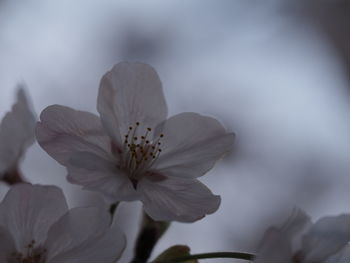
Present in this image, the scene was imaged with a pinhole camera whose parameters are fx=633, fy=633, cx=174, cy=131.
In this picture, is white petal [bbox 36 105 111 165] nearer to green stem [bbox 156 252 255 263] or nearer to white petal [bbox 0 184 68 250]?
white petal [bbox 0 184 68 250]

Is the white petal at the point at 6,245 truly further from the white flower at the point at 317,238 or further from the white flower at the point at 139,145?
the white flower at the point at 317,238

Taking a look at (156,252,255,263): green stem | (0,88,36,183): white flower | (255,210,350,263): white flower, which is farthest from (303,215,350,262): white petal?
(0,88,36,183): white flower

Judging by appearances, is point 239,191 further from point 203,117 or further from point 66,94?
point 203,117

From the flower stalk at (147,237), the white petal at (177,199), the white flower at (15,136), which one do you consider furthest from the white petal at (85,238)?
the white flower at (15,136)

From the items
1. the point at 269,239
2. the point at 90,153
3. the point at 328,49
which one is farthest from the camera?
the point at 328,49

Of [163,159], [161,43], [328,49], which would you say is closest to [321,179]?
[328,49]

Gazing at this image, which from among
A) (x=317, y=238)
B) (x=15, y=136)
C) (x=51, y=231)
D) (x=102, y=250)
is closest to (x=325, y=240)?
(x=317, y=238)

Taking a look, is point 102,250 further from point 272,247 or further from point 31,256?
point 272,247
